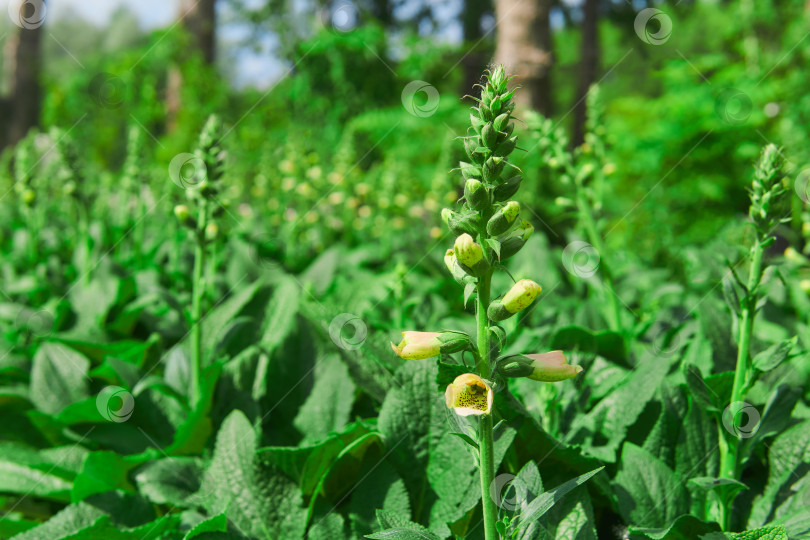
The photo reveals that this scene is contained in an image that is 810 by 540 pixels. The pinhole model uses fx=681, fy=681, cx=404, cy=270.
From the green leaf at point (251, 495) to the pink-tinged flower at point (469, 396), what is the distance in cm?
69

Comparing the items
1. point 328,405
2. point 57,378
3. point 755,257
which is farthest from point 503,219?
point 57,378

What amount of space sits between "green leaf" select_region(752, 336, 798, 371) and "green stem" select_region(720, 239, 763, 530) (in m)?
0.03

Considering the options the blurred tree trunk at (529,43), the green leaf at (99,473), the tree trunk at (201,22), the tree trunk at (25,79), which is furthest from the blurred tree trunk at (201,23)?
the green leaf at (99,473)

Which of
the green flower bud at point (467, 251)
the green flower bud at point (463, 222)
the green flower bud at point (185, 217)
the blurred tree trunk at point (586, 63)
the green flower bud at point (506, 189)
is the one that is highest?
the blurred tree trunk at point (586, 63)

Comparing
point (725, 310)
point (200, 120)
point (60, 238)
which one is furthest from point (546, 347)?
point (200, 120)

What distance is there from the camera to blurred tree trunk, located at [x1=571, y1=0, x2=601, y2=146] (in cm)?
1216

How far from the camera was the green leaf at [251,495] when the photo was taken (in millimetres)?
1687

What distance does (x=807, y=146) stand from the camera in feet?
15.4

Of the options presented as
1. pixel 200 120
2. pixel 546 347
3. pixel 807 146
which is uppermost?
pixel 200 120

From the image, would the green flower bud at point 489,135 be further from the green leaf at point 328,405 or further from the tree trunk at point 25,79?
the tree trunk at point 25,79

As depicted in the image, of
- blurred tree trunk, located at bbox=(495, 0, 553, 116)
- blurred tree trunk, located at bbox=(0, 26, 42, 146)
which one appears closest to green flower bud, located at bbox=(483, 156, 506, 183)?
blurred tree trunk, located at bbox=(495, 0, 553, 116)

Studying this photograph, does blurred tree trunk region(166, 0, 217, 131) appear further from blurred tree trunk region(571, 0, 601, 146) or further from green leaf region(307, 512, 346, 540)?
green leaf region(307, 512, 346, 540)

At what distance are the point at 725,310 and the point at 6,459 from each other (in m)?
2.43

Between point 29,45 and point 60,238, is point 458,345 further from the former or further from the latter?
point 29,45
